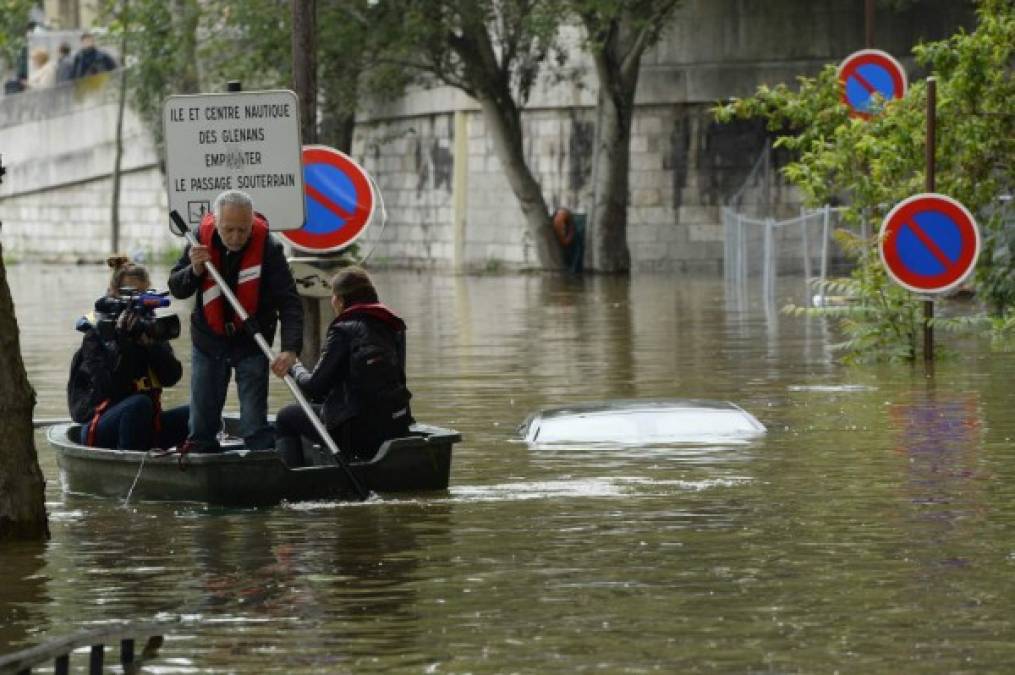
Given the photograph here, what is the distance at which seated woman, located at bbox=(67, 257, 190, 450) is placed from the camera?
13.5 m

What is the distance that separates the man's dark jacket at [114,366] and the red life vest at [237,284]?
33cm

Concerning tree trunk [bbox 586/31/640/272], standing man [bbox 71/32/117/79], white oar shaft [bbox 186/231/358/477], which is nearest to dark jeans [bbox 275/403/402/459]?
white oar shaft [bbox 186/231/358/477]

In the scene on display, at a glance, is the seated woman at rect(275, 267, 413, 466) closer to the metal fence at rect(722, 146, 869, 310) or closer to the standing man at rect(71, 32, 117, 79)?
the metal fence at rect(722, 146, 869, 310)

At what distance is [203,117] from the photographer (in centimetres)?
1503

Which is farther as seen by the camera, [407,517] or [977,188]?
[977,188]

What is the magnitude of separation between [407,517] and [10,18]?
117 ft

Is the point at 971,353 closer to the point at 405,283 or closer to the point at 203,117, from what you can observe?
A: the point at 203,117

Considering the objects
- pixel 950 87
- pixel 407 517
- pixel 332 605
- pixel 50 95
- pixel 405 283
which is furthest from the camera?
pixel 50 95

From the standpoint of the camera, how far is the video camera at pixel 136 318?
1323 cm

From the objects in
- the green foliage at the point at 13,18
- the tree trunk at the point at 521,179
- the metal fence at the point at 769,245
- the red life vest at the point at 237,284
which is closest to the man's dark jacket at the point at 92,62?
the green foliage at the point at 13,18

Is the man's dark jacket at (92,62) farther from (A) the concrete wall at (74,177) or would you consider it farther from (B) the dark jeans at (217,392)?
(B) the dark jeans at (217,392)

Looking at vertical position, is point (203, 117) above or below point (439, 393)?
above

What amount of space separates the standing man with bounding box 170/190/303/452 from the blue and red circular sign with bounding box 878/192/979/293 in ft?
22.6

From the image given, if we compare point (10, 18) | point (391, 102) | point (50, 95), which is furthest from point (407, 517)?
point (50, 95)
